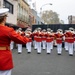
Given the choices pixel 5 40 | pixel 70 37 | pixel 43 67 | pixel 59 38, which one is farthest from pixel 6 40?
pixel 59 38

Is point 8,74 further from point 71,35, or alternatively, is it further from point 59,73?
point 71,35

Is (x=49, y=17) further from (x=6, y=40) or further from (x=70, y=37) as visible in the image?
(x=6, y=40)

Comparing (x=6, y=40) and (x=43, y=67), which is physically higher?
(x=6, y=40)

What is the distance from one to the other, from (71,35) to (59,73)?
8.91 m

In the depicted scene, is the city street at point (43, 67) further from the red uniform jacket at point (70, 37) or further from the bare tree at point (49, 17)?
the bare tree at point (49, 17)

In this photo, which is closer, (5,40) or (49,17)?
(5,40)

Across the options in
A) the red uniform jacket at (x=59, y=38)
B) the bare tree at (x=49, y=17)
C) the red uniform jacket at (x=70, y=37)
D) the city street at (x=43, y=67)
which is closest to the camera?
the city street at (x=43, y=67)

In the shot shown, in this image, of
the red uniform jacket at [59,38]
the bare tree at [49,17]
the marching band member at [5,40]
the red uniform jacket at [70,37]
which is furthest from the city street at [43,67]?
the bare tree at [49,17]

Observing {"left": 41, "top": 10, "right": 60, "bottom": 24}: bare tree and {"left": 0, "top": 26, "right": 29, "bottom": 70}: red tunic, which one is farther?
{"left": 41, "top": 10, "right": 60, "bottom": 24}: bare tree

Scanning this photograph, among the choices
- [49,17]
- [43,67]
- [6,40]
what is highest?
[49,17]

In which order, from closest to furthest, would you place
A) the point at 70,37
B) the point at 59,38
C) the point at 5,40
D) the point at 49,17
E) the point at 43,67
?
the point at 5,40, the point at 43,67, the point at 70,37, the point at 59,38, the point at 49,17

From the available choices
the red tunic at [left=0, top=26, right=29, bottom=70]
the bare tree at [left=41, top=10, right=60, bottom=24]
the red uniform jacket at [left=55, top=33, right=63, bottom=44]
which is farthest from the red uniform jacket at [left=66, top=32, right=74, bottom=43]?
the bare tree at [left=41, top=10, right=60, bottom=24]

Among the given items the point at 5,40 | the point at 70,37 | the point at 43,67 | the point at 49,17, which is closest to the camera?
the point at 5,40

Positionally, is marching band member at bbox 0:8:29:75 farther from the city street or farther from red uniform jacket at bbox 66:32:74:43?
red uniform jacket at bbox 66:32:74:43
